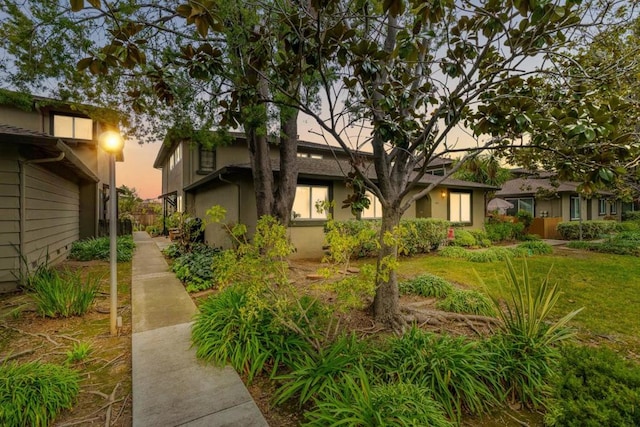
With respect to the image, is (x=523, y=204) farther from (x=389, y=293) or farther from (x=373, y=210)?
(x=389, y=293)

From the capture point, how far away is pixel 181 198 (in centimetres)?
1639

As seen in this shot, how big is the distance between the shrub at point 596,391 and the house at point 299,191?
4.53 metres

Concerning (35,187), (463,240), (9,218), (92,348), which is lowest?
(92,348)

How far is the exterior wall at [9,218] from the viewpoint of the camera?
18.7ft

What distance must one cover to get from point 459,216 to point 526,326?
12724 millimetres

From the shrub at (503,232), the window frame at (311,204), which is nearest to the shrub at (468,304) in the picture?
the window frame at (311,204)

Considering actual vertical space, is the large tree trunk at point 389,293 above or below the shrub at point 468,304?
above

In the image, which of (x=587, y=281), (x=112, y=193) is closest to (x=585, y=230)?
(x=587, y=281)

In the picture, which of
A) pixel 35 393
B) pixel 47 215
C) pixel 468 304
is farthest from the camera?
pixel 47 215

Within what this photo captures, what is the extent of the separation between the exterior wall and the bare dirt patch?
505 mm

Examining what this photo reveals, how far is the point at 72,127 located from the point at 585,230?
2549 centimetres

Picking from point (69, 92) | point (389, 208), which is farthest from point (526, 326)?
point (69, 92)

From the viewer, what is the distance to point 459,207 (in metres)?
14.9

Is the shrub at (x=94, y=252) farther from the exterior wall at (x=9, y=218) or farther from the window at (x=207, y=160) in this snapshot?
the window at (x=207, y=160)
